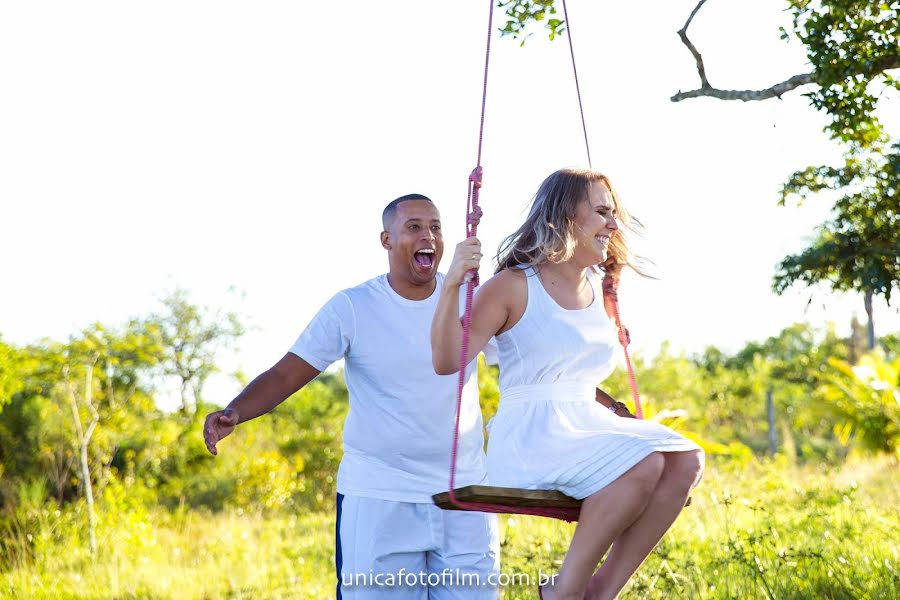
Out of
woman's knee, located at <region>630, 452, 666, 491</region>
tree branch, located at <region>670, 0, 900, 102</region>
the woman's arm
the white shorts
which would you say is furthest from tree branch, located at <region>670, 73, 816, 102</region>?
the white shorts

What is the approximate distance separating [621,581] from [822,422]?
25.5m

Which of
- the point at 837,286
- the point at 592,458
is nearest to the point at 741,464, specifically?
the point at 837,286

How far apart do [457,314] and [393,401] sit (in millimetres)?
958

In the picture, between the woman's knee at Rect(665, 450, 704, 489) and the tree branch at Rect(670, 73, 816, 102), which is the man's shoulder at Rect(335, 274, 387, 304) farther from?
the tree branch at Rect(670, 73, 816, 102)

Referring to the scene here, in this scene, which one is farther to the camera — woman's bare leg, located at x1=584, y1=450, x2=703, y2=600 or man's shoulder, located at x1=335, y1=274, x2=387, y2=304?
man's shoulder, located at x1=335, y1=274, x2=387, y2=304

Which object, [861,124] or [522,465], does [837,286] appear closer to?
[861,124]

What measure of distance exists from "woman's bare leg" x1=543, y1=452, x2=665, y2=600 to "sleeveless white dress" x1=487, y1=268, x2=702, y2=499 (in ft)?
0.16

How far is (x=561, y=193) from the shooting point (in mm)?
3594

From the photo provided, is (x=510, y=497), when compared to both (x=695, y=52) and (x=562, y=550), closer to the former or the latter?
(x=695, y=52)

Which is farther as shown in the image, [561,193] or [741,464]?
[741,464]

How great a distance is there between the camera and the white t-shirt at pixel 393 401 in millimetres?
4137

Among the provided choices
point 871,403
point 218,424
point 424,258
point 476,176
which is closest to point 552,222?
point 476,176

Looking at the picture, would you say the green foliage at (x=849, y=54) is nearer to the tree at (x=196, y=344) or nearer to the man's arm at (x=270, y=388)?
the man's arm at (x=270, y=388)

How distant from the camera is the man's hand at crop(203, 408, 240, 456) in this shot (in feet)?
13.1
